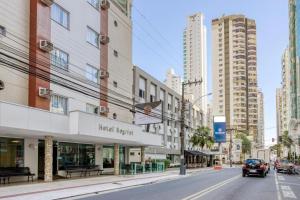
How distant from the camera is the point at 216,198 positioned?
18891 mm

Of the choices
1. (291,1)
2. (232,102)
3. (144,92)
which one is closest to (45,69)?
(144,92)

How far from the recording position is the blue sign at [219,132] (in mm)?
83438

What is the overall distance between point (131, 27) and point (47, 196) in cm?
3248

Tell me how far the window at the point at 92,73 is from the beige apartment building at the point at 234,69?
376 ft

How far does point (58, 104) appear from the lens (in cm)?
3388

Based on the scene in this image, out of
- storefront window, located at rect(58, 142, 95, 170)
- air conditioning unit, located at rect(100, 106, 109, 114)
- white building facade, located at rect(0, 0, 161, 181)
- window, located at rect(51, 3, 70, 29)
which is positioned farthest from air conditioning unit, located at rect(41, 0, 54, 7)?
air conditioning unit, located at rect(100, 106, 109, 114)

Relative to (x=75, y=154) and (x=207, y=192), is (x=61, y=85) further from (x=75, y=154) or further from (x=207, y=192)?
(x=207, y=192)

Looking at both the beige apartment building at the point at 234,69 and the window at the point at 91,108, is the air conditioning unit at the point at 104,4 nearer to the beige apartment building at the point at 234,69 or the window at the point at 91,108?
the window at the point at 91,108

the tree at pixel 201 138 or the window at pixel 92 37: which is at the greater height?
the window at pixel 92 37

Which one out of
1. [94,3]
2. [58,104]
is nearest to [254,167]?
[58,104]

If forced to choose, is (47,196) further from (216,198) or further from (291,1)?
(291,1)

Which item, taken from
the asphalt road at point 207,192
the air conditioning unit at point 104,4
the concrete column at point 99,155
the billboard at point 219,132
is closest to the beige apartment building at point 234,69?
the billboard at point 219,132

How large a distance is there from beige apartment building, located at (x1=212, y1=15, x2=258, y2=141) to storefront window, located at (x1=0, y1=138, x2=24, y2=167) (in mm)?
126956

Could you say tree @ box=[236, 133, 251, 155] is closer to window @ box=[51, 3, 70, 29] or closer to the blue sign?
the blue sign
